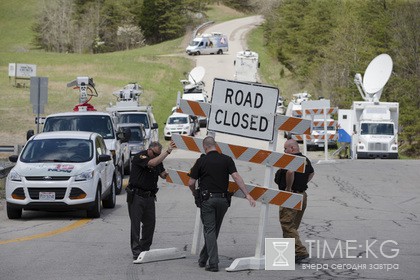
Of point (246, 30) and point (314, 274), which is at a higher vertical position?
point (246, 30)

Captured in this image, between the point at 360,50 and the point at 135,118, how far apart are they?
2775cm

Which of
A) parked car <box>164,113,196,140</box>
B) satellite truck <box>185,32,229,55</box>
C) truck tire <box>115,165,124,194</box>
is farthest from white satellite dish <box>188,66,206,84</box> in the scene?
truck tire <box>115,165,124,194</box>

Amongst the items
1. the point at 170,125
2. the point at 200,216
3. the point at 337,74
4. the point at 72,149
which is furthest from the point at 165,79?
the point at 200,216

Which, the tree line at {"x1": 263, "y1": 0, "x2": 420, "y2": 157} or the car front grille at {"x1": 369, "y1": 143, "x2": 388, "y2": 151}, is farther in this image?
the tree line at {"x1": 263, "y1": 0, "x2": 420, "y2": 157}

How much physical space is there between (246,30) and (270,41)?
19.0 m

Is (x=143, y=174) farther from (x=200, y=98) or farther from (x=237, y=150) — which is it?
(x=200, y=98)

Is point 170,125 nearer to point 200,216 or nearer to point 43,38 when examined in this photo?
point 200,216

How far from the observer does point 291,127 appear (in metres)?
12.8

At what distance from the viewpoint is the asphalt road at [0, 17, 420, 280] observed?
1211 centimetres

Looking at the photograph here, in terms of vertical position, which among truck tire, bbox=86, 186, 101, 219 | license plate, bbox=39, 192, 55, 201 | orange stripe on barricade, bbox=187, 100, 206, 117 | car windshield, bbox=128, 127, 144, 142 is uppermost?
orange stripe on barricade, bbox=187, 100, 206, 117

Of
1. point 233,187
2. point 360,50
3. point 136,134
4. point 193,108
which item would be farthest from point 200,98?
point 233,187

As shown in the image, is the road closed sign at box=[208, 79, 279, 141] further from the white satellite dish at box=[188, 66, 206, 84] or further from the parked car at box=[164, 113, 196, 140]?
the white satellite dish at box=[188, 66, 206, 84]

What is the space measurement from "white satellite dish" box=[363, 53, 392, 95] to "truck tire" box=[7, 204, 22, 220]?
2793 cm

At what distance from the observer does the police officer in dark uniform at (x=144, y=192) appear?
1313 centimetres
